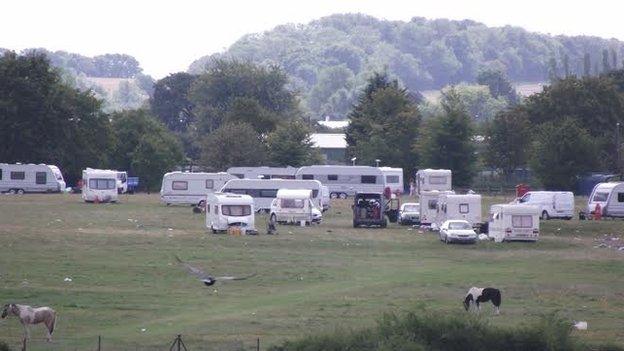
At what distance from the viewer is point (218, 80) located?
155 m

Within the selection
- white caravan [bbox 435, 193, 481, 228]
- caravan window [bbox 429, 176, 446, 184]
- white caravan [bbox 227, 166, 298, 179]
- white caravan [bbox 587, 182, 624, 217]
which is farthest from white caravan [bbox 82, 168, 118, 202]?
white caravan [bbox 587, 182, 624, 217]

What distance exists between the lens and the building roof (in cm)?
15224

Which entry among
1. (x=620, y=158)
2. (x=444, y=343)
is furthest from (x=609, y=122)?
(x=444, y=343)

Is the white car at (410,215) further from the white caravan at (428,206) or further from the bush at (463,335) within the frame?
the bush at (463,335)

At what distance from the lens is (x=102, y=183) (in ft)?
271

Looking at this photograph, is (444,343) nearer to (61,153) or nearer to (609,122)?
(61,153)

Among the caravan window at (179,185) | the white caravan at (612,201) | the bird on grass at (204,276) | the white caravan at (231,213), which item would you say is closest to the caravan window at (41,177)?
the caravan window at (179,185)

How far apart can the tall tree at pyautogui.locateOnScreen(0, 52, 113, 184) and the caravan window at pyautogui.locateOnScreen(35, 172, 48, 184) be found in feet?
22.7

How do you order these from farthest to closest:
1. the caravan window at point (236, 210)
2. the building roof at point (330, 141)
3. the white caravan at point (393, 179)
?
the building roof at point (330, 141) → the white caravan at point (393, 179) → the caravan window at point (236, 210)

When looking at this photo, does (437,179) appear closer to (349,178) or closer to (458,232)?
(349,178)

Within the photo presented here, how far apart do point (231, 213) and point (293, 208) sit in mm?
7703

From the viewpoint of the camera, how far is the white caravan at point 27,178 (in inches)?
3610

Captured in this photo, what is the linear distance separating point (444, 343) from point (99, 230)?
1322 inches

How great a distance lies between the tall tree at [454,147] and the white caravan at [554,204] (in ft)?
103
